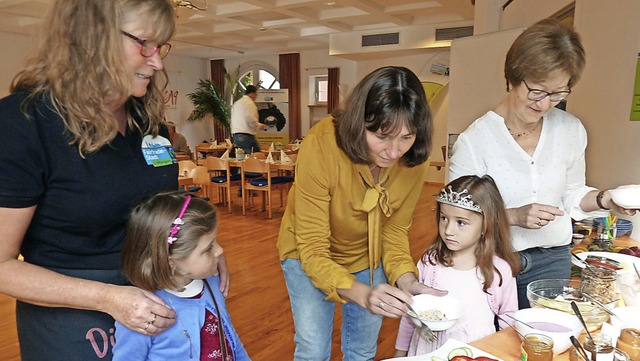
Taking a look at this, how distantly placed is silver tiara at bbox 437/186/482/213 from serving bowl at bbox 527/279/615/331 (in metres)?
0.34

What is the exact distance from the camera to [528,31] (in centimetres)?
145

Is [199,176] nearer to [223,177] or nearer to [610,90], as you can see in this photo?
[223,177]

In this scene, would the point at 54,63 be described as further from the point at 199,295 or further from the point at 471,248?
the point at 471,248

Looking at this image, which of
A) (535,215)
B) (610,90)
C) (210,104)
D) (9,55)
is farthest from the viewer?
(210,104)

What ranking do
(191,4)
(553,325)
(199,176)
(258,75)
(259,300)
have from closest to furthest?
(553,325), (259,300), (191,4), (199,176), (258,75)

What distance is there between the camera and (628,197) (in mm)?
1438

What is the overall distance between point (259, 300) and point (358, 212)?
2.23m

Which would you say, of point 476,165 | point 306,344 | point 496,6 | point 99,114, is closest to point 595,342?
point 476,165

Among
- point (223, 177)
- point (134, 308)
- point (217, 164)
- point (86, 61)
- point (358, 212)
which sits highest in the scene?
point (86, 61)

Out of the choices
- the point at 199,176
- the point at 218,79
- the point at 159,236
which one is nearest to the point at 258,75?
the point at 218,79

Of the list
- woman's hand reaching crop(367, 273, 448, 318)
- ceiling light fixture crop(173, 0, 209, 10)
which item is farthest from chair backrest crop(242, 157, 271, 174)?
woman's hand reaching crop(367, 273, 448, 318)

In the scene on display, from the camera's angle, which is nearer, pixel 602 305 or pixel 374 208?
pixel 602 305

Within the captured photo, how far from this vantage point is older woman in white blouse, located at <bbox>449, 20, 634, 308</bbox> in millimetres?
1456

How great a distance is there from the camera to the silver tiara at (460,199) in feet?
5.15
